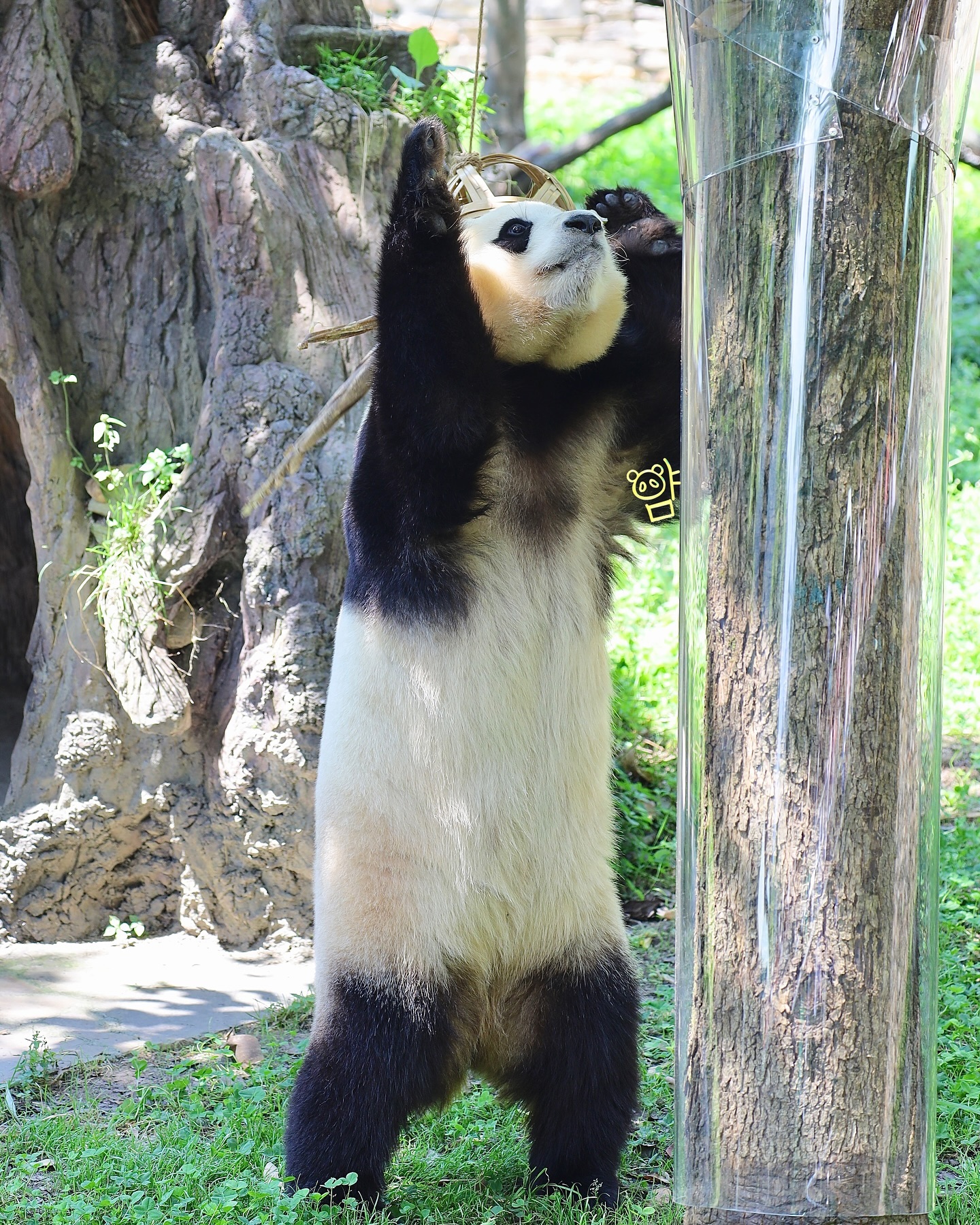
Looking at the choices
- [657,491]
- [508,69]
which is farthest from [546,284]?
[508,69]

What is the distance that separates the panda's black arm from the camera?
9.07 ft

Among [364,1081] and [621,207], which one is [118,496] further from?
[364,1081]

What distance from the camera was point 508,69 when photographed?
367 inches

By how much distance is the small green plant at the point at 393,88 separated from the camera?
5312 millimetres

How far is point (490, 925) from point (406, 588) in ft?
2.71

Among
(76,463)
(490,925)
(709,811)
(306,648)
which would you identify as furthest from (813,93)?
(76,463)

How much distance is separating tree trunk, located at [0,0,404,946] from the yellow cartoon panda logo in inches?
78.1

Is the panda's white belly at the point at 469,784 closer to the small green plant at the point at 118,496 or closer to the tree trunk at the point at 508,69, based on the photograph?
the small green plant at the point at 118,496

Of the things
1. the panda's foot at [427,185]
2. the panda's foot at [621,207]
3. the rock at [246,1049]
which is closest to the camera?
the panda's foot at [427,185]

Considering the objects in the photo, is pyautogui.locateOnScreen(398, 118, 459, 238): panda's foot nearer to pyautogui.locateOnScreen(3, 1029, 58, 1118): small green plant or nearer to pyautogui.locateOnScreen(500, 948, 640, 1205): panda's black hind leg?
pyautogui.locateOnScreen(500, 948, 640, 1205): panda's black hind leg

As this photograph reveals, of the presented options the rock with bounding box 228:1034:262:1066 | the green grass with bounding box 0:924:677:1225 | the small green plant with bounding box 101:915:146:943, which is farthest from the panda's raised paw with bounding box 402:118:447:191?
the small green plant with bounding box 101:915:146:943

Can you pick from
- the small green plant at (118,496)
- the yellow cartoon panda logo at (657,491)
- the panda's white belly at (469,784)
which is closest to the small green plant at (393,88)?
the small green plant at (118,496)

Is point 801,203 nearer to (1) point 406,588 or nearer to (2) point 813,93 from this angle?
(2) point 813,93

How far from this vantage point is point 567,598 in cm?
315
